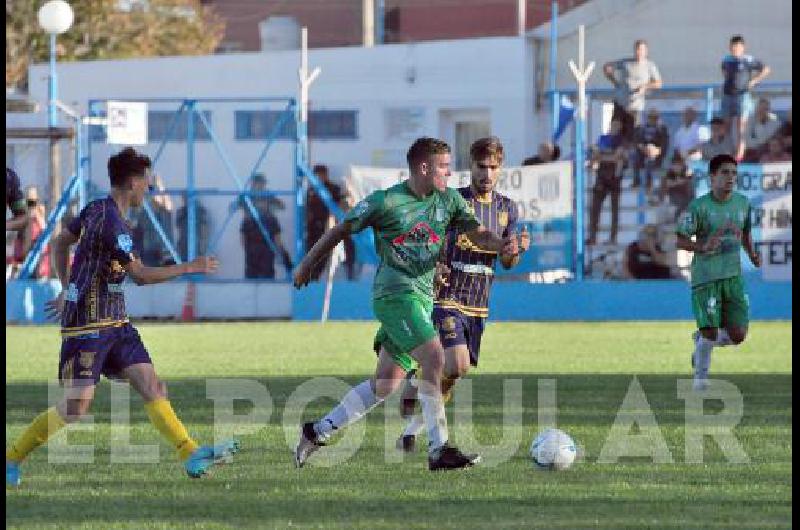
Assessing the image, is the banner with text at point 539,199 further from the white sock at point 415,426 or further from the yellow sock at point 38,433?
the yellow sock at point 38,433

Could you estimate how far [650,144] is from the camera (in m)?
29.8

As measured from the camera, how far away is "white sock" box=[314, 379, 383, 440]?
10.9 metres

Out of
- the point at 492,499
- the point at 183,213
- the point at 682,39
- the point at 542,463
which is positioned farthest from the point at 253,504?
the point at 682,39

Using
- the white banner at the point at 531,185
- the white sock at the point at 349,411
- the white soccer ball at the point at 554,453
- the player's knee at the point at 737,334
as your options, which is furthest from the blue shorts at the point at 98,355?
the white banner at the point at 531,185

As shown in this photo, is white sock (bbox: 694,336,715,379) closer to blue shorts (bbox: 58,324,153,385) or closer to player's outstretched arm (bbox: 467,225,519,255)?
player's outstretched arm (bbox: 467,225,519,255)

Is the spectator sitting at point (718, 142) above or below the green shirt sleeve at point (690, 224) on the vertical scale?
above

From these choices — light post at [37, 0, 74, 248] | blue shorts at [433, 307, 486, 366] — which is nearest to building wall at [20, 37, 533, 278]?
light post at [37, 0, 74, 248]

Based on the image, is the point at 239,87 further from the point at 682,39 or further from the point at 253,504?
the point at 253,504

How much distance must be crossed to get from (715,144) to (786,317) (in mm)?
2853

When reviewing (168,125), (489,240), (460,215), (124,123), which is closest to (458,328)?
(489,240)

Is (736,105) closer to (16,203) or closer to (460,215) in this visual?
(16,203)

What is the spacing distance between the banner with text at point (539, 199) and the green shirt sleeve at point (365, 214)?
59.9 feet

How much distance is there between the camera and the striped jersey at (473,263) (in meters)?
12.6

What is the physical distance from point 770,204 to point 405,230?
18757 millimetres
